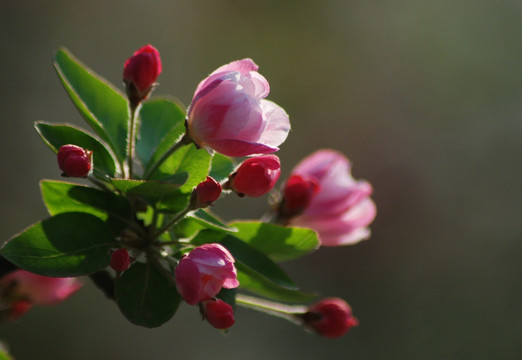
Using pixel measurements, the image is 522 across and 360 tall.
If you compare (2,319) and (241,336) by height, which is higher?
(2,319)

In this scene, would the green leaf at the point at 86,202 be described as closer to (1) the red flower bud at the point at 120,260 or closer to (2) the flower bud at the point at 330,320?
(1) the red flower bud at the point at 120,260

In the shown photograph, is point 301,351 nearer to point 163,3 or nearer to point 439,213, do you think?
point 439,213

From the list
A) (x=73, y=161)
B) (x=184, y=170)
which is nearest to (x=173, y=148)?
(x=184, y=170)

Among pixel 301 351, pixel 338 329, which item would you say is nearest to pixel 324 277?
pixel 301 351

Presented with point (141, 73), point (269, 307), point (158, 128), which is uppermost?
point (141, 73)

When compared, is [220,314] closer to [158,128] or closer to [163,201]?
[163,201]
